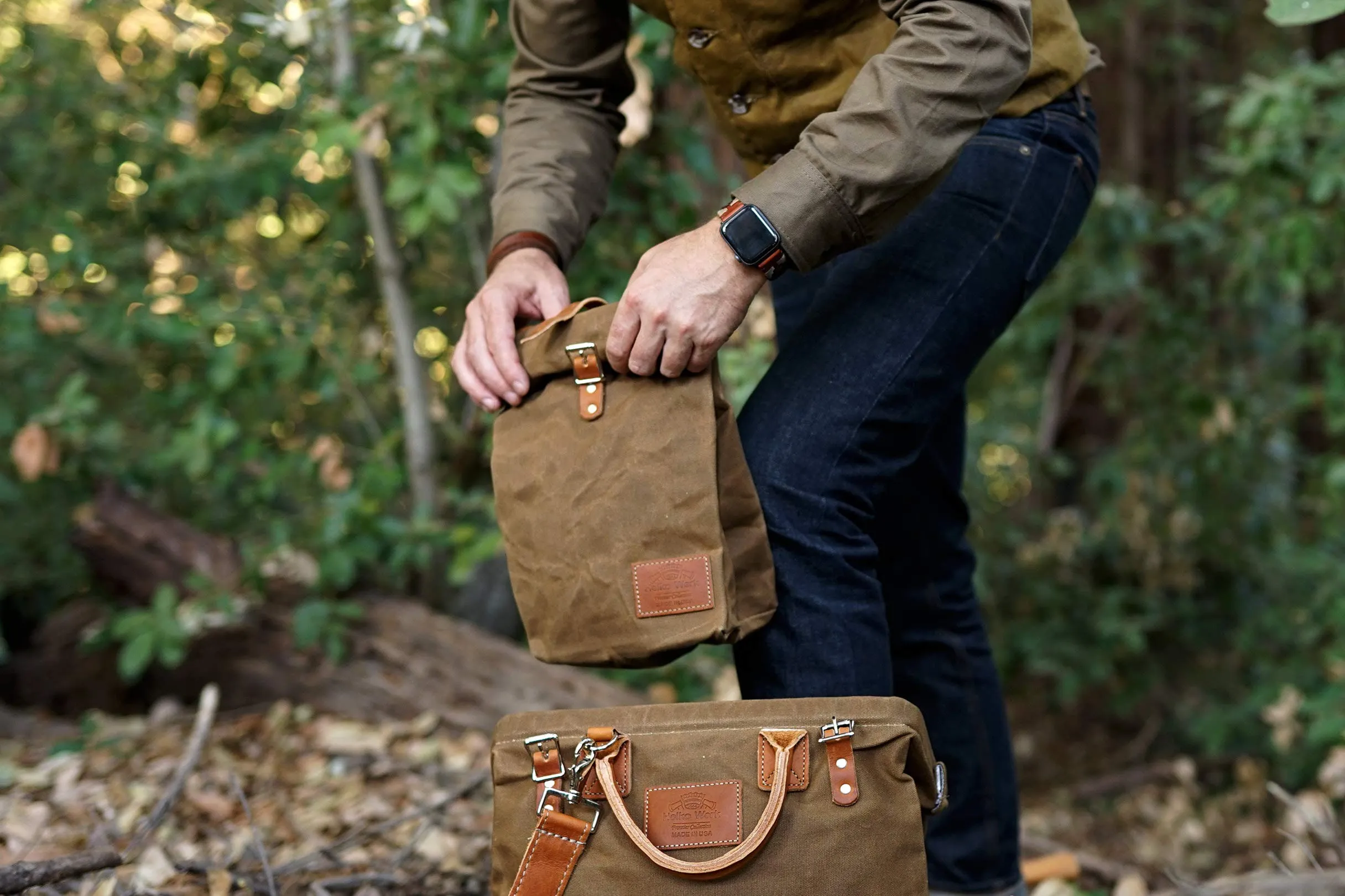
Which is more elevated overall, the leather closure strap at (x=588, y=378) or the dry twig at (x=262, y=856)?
the leather closure strap at (x=588, y=378)

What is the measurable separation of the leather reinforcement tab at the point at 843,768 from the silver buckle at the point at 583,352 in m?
0.48

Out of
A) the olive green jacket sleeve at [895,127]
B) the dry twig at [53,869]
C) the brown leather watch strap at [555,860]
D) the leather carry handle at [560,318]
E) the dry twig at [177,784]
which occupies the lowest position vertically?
the dry twig at [177,784]

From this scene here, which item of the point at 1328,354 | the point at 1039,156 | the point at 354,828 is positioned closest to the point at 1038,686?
the point at 1328,354

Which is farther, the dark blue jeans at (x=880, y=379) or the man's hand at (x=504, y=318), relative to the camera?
the man's hand at (x=504, y=318)

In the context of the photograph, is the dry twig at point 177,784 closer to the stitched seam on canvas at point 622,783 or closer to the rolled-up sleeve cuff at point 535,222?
the stitched seam on canvas at point 622,783

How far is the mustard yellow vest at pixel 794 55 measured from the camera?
1.49m

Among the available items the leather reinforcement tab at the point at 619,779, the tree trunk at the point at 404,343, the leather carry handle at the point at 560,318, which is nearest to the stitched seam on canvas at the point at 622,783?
the leather reinforcement tab at the point at 619,779

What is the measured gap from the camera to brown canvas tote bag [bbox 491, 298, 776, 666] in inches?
52.2

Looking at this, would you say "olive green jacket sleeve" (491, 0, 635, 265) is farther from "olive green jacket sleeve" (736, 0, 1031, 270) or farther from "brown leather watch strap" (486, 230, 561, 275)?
"olive green jacket sleeve" (736, 0, 1031, 270)

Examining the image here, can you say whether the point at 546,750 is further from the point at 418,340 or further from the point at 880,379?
the point at 418,340

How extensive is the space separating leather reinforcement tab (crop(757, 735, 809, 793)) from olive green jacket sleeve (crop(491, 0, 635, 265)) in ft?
2.58

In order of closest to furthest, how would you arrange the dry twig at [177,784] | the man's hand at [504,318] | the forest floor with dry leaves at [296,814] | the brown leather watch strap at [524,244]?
1. the man's hand at [504,318]
2. the brown leather watch strap at [524,244]
3. the forest floor with dry leaves at [296,814]
4. the dry twig at [177,784]

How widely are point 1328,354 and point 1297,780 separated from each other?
137 centimetres

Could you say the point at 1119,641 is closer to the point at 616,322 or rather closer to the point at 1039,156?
the point at 1039,156
